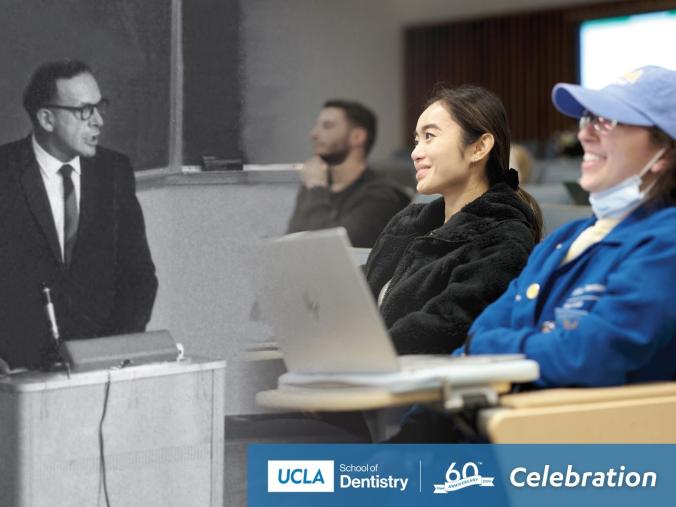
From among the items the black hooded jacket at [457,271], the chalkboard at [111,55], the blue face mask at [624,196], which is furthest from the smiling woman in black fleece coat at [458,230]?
the chalkboard at [111,55]

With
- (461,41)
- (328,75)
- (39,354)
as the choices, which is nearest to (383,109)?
(461,41)

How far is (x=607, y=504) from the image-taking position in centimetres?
170

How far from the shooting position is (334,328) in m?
1.57

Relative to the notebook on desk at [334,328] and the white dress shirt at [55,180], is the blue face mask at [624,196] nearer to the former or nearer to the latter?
the notebook on desk at [334,328]

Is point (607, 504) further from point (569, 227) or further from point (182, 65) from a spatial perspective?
point (182, 65)

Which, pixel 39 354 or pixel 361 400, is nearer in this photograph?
pixel 361 400

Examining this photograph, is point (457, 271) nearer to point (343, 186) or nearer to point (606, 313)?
point (606, 313)

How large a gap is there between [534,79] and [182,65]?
9835mm

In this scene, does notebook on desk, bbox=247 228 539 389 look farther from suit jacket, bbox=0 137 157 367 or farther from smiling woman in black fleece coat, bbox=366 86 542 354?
suit jacket, bbox=0 137 157 367

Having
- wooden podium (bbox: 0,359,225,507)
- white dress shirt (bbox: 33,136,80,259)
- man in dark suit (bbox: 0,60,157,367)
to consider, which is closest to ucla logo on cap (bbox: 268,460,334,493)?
wooden podium (bbox: 0,359,225,507)

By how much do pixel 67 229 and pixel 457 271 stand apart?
74 cm

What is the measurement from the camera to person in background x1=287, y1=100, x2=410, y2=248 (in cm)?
257

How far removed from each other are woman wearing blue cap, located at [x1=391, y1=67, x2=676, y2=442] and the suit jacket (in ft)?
2.34

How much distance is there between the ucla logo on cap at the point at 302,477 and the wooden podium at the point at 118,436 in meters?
0.39
